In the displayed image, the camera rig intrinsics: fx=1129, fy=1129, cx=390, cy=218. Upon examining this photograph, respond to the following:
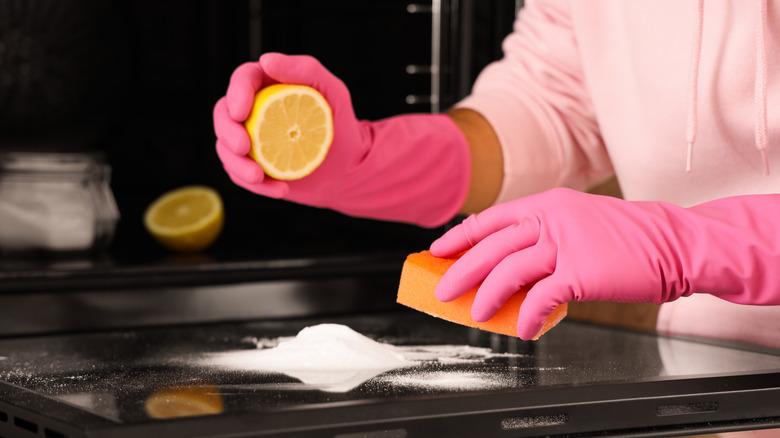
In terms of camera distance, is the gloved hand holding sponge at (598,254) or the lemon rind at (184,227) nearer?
the gloved hand holding sponge at (598,254)

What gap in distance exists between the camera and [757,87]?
1.25 m

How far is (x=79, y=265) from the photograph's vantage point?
6.46 ft

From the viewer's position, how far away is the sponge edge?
1.06 metres

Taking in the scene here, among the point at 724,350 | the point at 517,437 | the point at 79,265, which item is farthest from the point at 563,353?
the point at 79,265

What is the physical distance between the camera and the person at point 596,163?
1.04 metres

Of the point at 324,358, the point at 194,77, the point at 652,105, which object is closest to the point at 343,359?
the point at 324,358

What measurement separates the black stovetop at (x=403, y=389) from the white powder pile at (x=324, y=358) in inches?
0.8

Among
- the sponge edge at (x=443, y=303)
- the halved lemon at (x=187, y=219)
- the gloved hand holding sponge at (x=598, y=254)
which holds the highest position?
the gloved hand holding sponge at (x=598, y=254)

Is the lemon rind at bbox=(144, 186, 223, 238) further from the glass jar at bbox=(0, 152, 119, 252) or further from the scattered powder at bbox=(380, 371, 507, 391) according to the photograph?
the scattered powder at bbox=(380, 371, 507, 391)

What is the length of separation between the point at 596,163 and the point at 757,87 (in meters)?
0.42

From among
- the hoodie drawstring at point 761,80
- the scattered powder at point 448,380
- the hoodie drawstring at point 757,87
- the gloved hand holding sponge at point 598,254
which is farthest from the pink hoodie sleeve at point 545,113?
the scattered powder at point 448,380

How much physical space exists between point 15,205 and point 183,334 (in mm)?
800

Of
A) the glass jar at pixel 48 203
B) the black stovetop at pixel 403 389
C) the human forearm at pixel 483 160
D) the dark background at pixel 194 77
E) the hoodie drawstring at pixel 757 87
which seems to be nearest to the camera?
the black stovetop at pixel 403 389

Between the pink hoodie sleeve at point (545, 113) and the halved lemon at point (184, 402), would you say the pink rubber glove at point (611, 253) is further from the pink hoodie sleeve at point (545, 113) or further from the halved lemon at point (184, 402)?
the pink hoodie sleeve at point (545, 113)
